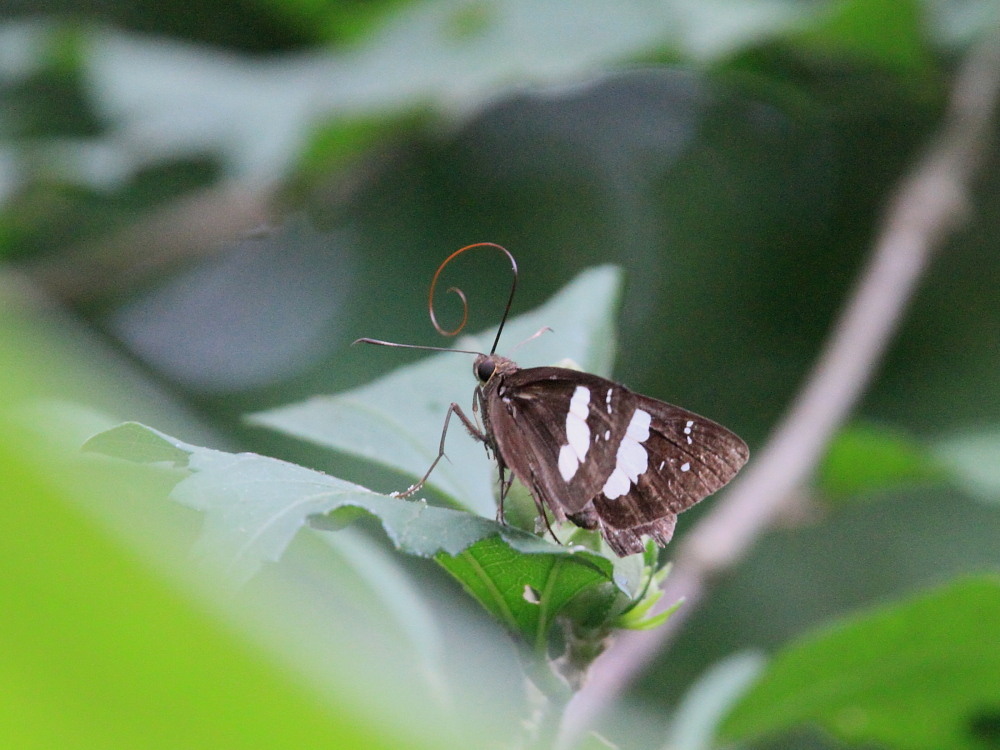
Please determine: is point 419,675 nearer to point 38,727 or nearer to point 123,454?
point 123,454

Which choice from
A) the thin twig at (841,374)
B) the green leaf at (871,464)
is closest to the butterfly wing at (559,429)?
the thin twig at (841,374)

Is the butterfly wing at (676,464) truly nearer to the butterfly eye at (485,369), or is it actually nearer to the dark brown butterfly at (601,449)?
the dark brown butterfly at (601,449)

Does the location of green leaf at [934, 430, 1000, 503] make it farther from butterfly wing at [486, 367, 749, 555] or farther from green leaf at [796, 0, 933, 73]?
butterfly wing at [486, 367, 749, 555]

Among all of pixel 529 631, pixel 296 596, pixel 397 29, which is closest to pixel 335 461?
pixel 397 29

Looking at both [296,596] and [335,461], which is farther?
[335,461]

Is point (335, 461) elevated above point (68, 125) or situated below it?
below

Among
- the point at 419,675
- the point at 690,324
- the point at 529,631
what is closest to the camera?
the point at 529,631

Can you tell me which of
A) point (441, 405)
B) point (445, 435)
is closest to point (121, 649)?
point (445, 435)
